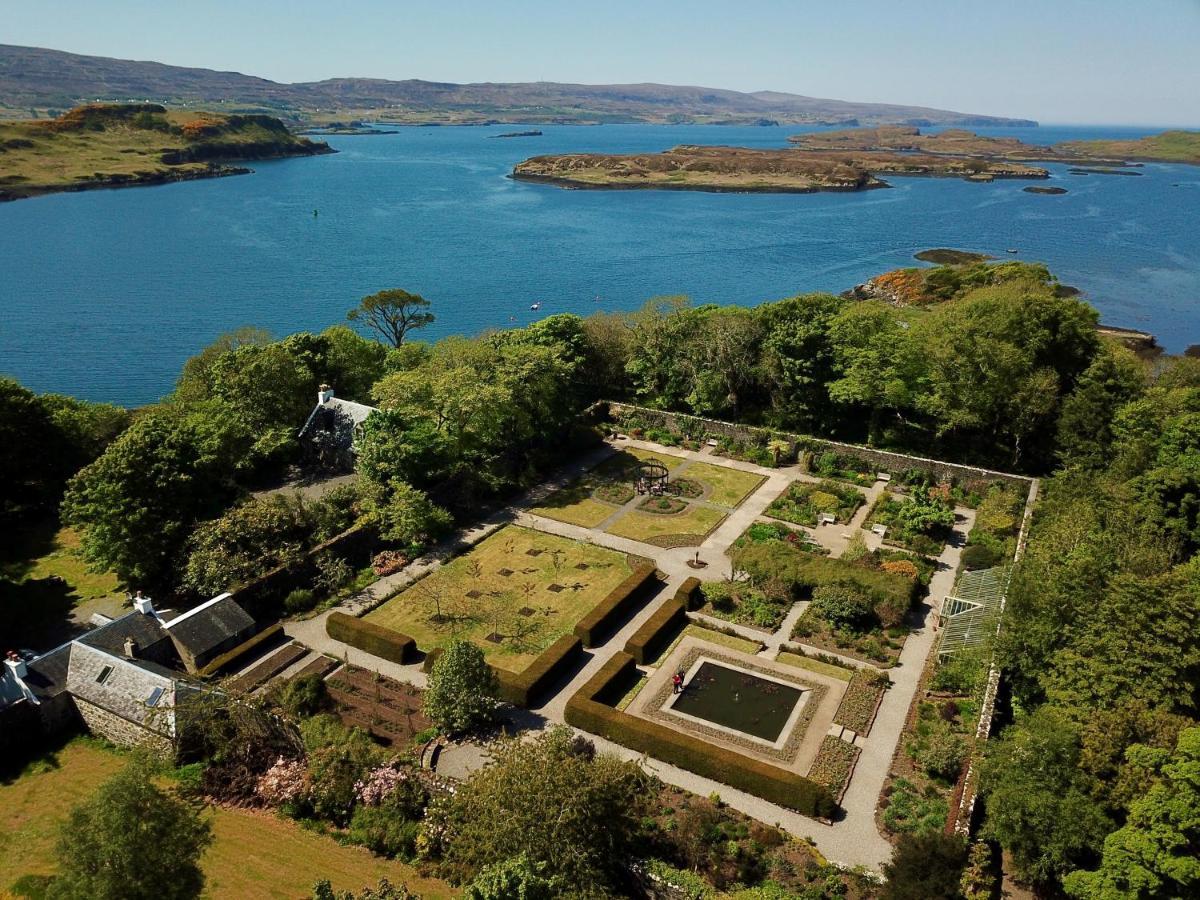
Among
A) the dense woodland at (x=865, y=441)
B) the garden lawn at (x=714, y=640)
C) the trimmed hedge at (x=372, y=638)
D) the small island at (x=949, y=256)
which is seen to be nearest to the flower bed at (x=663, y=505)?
the dense woodland at (x=865, y=441)

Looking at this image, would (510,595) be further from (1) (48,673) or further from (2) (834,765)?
(1) (48,673)

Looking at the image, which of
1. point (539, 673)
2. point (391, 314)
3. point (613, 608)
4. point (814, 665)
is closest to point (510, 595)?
point (613, 608)

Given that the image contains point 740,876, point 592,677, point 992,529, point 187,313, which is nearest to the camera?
point 740,876

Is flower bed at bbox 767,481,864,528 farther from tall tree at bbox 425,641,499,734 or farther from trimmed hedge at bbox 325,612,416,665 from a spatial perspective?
trimmed hedge at bbox 325,612,416,665

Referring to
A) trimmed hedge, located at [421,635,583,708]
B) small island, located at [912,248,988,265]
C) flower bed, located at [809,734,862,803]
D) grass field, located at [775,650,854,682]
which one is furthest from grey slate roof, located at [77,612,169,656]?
small island, located at [912,248,988,265]

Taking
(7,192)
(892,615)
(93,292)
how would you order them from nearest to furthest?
(892,615), (93,292), (7,192)

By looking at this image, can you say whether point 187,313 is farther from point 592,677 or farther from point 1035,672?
point 1035,672

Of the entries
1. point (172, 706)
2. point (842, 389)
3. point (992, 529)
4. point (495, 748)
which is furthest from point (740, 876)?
point (842, 389)
